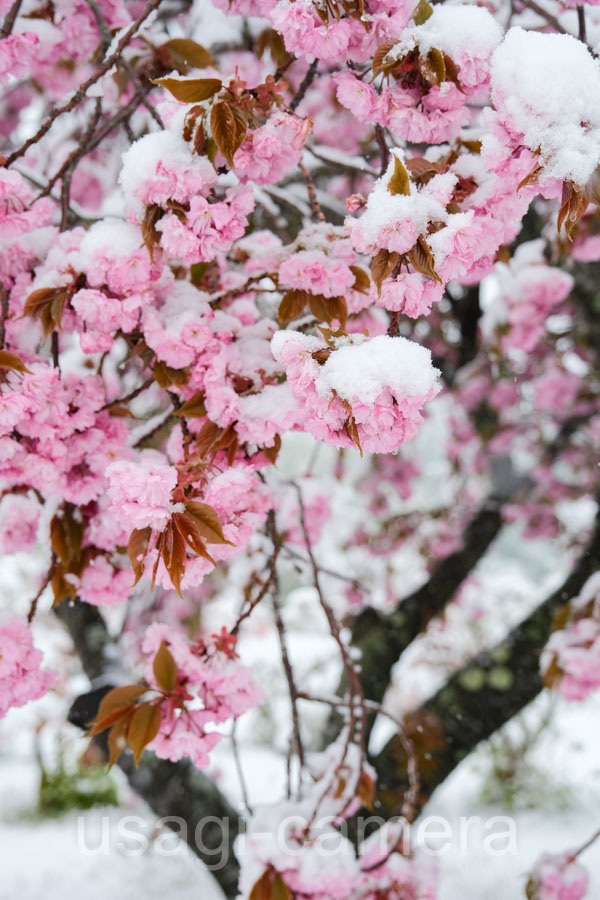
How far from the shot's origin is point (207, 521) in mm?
681

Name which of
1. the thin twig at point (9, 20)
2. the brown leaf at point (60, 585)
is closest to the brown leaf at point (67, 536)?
the brown leaf at point (60, 585)

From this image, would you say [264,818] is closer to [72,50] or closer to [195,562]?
[195,562]

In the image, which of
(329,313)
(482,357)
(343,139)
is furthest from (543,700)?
(329,313)

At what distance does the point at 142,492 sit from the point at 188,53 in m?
0.76

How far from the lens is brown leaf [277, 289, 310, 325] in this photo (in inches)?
35.0

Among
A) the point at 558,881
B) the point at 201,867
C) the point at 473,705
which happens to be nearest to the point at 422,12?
the point at 558,881

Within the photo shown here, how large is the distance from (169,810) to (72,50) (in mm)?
1744

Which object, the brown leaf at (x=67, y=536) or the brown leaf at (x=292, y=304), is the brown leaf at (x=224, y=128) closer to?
the brown leaf at (x=292, y=304)

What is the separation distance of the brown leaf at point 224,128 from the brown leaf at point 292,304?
0.65 feet

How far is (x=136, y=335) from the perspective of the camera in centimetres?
91

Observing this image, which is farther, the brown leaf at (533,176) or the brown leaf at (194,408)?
the brown leaf at (194,408)

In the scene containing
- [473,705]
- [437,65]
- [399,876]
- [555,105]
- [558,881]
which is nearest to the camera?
[555,105]

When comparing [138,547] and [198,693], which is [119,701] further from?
[138,547]

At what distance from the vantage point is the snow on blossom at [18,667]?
0.92 metres
